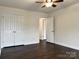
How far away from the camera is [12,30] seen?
558 cm

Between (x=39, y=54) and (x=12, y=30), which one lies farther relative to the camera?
(x=12, y=30)

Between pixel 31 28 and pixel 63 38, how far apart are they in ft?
7.63

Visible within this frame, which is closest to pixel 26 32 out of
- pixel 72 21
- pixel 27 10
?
pixel 27 10

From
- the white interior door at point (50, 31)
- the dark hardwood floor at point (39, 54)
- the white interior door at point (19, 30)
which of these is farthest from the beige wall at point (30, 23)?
the dark hardwood floor at point (39, 54)

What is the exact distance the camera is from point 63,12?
233 inches

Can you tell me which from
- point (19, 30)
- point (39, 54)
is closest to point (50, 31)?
point (19, 30)

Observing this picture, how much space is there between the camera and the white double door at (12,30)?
5.30 metres

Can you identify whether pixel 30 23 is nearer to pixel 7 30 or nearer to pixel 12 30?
pixel 12 30

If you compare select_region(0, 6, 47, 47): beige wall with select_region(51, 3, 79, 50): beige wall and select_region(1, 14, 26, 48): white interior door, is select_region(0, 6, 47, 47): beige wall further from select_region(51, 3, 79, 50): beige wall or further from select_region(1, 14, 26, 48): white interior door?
select_region(51, 3, 79, 50): beige wall

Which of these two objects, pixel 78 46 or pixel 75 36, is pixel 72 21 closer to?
pixel 75 36

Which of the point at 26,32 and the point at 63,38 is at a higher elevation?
the point at 26,32

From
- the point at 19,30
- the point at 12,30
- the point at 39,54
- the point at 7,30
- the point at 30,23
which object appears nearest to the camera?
the point at 39,54

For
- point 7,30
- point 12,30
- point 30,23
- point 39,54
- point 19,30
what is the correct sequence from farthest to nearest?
1. point 30,23
2. point 19,30
3. point 12,30
4. point 7,30
5. point 39,54

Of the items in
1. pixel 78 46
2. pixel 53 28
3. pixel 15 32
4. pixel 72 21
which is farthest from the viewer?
pixel 53 28
